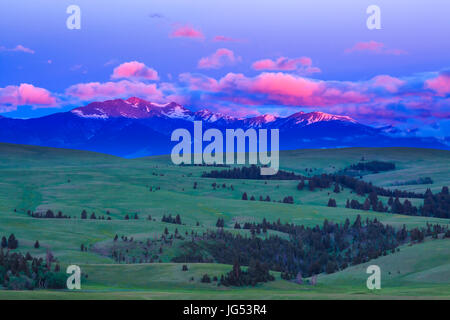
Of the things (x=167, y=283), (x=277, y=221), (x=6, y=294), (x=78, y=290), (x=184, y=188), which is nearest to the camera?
(x=6, y=294)

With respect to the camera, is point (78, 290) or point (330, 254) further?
point (330, 254)

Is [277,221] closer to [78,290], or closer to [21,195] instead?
[21,195]

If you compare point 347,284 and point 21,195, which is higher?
point 21,195

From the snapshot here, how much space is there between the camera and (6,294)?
47.6m

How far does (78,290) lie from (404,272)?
112 ft

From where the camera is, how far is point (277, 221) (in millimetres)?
133000

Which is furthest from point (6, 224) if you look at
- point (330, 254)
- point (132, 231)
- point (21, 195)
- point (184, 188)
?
point (184, 188)

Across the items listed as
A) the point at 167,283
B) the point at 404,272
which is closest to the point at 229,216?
the point at 404,272

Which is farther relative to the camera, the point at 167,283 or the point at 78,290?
the point at 167,283

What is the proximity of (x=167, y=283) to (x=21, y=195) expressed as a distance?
368ft
